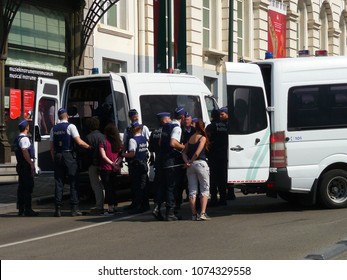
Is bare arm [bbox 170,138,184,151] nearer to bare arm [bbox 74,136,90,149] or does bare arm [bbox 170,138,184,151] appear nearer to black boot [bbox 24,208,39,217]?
bare arm [bbox 74,136,90,149]

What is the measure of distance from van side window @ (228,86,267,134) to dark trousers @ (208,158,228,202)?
1342 mm

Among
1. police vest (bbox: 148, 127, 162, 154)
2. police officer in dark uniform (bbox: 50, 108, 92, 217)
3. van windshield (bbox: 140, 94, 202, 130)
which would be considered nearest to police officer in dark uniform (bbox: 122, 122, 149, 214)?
police vest (bbox: 148, 127, 162, 154)

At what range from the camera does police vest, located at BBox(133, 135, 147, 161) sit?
1369cm

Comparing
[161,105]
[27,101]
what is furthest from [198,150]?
[27,101]

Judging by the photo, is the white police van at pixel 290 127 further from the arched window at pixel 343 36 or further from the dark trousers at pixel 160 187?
the arched window at pixel 343 36

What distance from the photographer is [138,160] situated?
13742 mm

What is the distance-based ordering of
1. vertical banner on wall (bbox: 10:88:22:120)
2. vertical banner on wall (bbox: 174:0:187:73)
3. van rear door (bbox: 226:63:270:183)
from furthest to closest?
vertical banner on wall (bbox: 174:0:187:73)
vertical banner on wall (bbox: 10:88:22:120)
van rear door (bbox: 226:63:270:183)

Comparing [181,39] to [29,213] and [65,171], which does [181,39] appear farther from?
[29,213]

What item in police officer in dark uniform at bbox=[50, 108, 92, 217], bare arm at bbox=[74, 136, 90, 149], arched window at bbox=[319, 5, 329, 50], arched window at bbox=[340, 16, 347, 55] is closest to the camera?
bare arm at bbox=[74, 136, 90, 149]

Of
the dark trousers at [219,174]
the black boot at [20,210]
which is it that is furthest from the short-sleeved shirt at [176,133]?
the black boot at [20,210]

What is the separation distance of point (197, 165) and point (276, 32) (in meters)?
25.0

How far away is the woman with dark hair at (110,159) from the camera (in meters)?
13.9

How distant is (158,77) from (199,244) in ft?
21.8

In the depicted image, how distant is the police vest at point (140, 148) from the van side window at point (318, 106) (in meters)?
2.57
